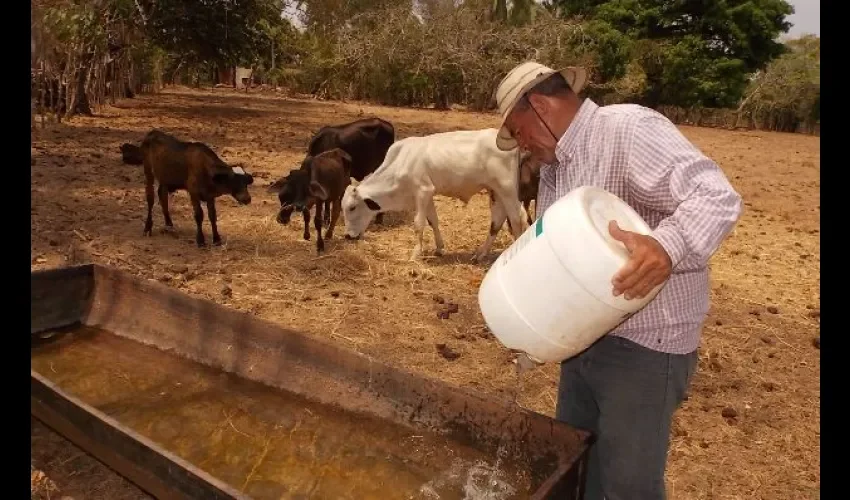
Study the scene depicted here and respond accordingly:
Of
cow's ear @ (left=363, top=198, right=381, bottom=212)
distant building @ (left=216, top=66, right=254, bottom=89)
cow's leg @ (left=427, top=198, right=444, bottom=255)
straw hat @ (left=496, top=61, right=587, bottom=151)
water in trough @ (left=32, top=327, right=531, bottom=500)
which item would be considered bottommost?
water in trough @ (left=32, top=327, right=531, bottom=500)

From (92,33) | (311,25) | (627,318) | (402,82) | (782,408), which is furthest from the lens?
(311,25)

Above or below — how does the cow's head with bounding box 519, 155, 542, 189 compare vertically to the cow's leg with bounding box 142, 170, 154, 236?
above

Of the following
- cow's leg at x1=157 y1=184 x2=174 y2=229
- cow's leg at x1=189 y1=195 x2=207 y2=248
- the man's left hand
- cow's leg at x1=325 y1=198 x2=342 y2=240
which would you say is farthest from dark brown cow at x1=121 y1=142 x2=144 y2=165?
the man's left hand

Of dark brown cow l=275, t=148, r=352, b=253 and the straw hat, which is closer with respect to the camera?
Result: the straw hat

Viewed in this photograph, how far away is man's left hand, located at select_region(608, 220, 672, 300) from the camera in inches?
79.4

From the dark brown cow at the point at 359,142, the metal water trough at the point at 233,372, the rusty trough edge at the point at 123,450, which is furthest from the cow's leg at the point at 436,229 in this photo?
the rusty trough edge at the point at 123,450

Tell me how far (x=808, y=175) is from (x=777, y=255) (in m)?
10.1

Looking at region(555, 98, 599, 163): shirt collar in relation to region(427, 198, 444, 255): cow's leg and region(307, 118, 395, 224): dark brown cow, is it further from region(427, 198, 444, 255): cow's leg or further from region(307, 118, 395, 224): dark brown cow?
A: region(307, 118, 395, 224): dark brown cow

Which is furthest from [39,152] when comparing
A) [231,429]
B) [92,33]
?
[231,429]

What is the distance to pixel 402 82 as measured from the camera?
3728cm

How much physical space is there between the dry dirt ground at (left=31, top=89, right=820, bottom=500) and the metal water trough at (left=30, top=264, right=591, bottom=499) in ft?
3.78

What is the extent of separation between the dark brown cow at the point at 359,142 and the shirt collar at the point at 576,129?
759 centimetres

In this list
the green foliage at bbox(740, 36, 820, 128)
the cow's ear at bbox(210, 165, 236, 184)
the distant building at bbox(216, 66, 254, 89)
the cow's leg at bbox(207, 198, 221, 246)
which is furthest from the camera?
the distant building at bbox(216, 66, 254, 89)
